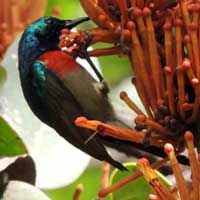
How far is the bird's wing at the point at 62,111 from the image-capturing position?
7.56ft

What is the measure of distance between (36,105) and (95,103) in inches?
6.1

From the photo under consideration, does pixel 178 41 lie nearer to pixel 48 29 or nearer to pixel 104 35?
pixel 104 35

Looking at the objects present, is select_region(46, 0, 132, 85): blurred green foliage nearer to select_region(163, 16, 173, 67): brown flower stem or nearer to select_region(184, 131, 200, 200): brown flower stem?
select_region(163, 16, 173, 67): brown flower stem

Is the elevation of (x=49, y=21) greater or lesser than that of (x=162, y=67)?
lesser

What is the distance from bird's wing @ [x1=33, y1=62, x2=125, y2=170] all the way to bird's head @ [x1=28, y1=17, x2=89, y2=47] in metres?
0.10

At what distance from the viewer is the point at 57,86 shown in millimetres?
2504

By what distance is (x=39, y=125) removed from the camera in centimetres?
296

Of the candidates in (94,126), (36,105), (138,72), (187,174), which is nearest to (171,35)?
(138,72)

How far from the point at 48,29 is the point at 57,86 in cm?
21

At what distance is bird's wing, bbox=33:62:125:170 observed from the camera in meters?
2.30

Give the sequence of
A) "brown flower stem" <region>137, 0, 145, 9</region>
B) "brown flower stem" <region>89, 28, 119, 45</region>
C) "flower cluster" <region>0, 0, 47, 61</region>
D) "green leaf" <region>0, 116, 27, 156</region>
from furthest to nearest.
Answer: "flower cluster" <region>0, 0, 47, 61</region> → "green leaf" <region>0, 116, 27, 156</region> → "brown flower stem" <region>89, 28, 119, 45</region> → "brown flower stem" <region>137, 0, 145, 9</region>

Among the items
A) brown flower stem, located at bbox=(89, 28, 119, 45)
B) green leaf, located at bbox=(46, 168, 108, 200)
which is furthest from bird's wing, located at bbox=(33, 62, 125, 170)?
green leaf, located at bbox=(46, 168, 108, 200)

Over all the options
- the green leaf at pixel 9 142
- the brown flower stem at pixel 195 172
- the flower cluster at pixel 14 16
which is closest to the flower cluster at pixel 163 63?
the brown flower stem at pixel 195 172

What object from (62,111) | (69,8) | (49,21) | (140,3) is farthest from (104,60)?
(140,3)
